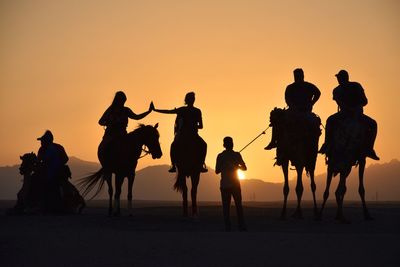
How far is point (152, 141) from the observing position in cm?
2042

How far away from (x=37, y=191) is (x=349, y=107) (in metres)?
9.26

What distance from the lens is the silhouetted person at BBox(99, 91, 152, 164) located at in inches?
798

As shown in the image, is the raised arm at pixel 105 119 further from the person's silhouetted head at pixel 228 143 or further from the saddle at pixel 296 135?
the person's silhouetted head at pixel 228 143

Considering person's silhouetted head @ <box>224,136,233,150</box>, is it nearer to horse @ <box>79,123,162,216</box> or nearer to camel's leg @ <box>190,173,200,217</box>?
camel's leg @ <box>190,173,200,217</box>

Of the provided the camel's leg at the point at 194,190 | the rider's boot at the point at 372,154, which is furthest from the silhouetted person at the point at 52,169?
the rider's boot at the point at 372,154

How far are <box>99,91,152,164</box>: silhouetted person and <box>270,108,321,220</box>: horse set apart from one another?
3530 mm

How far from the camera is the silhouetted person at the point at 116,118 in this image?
798 inches

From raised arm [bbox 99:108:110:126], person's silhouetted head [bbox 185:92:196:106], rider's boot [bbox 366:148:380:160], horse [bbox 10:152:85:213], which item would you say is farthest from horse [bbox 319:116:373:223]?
horse [bbox 10:152:85:213]

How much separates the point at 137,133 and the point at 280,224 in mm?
4975

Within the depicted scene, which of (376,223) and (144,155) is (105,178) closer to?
(144,155)

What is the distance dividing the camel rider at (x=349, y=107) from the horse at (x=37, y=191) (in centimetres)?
766

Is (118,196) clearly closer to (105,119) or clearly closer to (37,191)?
(105,119)

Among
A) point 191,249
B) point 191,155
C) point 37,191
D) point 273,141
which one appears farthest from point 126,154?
point 191,249

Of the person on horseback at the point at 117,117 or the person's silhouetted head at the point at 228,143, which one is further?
the person on horseback at the point at 117,117
